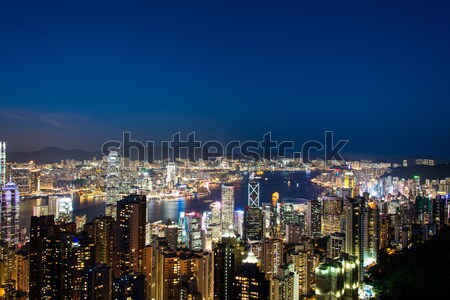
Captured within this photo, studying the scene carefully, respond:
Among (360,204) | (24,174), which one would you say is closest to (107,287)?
(360,204)

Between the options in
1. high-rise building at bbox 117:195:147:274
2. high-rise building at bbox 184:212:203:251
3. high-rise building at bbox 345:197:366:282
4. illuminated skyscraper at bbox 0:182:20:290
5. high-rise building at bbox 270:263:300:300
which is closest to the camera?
high-rise building at bbox 270:263:300:300

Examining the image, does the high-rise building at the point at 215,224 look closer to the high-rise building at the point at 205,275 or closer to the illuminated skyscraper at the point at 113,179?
the high-rise building at the point at 205,275

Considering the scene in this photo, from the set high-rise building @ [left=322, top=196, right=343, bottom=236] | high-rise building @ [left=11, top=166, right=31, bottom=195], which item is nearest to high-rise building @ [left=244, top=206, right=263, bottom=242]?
high-rise building @ [left=322, top=196, right=343, bottom=236]

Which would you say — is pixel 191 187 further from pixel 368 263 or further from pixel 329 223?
pixel 368 263

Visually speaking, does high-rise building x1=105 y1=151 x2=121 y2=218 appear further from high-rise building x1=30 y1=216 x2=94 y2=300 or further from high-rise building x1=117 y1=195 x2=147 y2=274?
high-rise building x1=30 y1=216 x2=94 y2=300

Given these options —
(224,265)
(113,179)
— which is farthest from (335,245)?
(113,179)

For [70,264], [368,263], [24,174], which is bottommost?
[368,263]

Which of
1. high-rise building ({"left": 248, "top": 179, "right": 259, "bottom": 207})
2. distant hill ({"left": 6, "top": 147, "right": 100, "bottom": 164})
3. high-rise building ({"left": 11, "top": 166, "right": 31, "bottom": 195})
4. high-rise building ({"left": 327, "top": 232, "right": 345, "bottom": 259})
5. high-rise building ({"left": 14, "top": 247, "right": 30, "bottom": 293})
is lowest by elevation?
high-rise building ({"left": 14, "top": 247, "right": 30, "bottom": 293})
